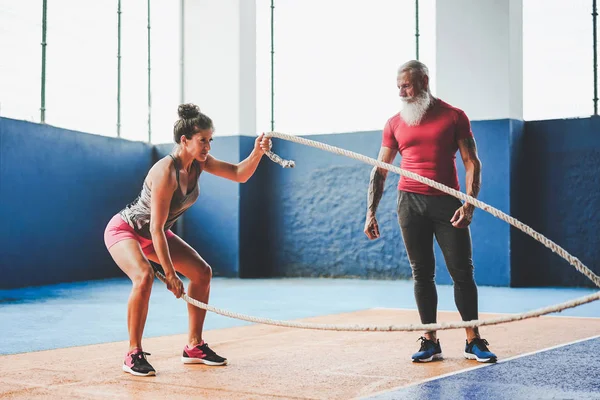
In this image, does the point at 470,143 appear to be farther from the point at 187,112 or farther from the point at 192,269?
the point at 192,269

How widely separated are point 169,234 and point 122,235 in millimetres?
262

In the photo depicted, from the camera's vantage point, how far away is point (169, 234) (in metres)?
4.25

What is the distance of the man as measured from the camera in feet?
13.9

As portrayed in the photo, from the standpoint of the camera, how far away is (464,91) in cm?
1041

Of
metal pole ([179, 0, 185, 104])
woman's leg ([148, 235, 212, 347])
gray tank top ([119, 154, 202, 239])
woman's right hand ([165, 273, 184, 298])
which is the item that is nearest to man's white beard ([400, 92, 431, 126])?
gray tank top ([119, 154, 202, 239])

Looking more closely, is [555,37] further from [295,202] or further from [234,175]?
[234,175]

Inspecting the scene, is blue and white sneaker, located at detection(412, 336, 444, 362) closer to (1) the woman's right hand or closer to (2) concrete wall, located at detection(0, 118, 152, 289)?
(1) the woman's right hand

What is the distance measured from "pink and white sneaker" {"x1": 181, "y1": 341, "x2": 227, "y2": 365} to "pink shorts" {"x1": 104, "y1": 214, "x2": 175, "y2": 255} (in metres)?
0.59

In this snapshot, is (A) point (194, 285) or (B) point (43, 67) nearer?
(A) point (194, 285)

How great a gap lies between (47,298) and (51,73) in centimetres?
348

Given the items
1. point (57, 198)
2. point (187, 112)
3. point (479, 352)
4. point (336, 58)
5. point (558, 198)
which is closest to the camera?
point (187, 112)

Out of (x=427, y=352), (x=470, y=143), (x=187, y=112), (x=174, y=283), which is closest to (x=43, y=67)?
(x=187, y=112)

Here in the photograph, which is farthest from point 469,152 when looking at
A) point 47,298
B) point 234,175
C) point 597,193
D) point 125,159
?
point 125,159

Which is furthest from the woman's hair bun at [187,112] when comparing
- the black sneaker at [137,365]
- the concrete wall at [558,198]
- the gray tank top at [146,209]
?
the concrete wall at [558,198]
